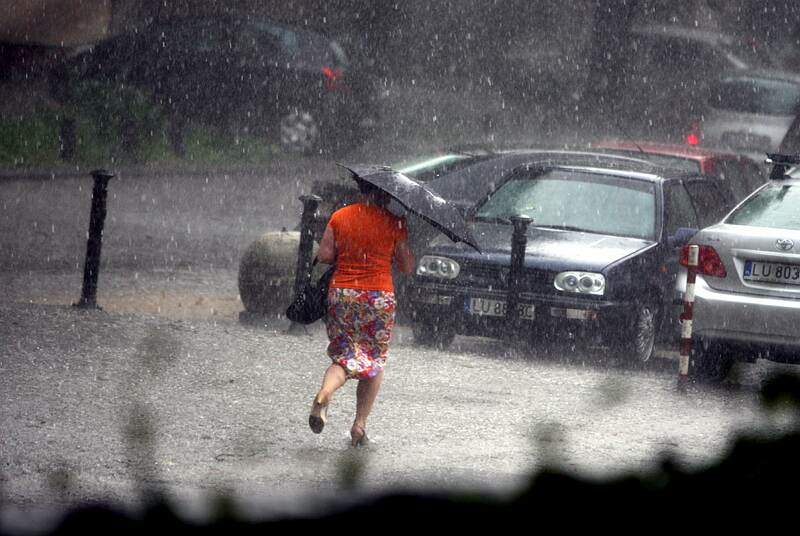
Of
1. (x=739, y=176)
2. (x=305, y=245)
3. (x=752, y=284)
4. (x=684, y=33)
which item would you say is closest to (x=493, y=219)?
(x=305, y=245)

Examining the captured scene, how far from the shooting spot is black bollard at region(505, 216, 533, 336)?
10820 mm

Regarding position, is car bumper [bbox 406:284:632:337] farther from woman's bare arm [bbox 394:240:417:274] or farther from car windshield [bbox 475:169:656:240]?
woman's bare arm [bbox 394:240:417:274]

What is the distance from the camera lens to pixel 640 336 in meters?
11.1

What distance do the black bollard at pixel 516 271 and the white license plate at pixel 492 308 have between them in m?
0.05

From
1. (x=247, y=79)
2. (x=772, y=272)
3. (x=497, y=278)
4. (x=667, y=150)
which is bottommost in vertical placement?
(x=497, y=278)

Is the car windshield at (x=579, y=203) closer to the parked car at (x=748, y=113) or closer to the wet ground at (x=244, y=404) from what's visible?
the wet ground at (x=244, y=404)

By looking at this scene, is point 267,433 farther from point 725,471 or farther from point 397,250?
point 725,471

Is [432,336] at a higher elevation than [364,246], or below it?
below

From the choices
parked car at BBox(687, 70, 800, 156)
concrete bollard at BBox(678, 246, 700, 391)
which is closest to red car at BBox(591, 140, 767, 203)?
concrete bollard at BBox(678, 246, 700, 391)

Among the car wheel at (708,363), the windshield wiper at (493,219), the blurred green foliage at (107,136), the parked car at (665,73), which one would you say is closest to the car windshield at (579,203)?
the windshield wiper at (493,219)

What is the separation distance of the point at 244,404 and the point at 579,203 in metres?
4.29

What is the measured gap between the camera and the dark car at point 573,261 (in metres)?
10.9

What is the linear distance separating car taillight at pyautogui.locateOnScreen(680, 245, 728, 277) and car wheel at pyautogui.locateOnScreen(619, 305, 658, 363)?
3.72ft

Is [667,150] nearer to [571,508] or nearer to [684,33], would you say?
[571,508]
